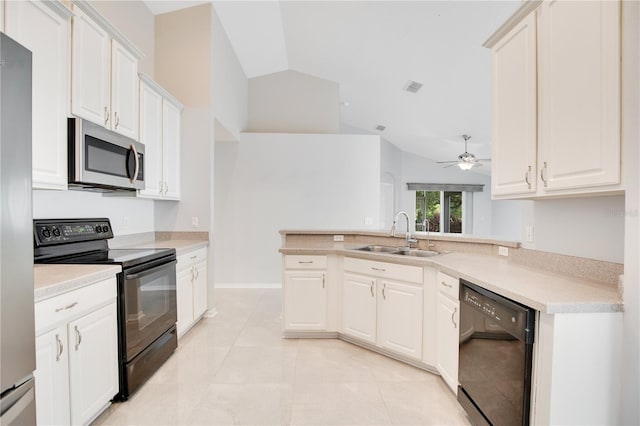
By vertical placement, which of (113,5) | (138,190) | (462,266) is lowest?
(462,266)

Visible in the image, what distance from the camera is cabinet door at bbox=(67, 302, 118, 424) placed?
66.0 inches

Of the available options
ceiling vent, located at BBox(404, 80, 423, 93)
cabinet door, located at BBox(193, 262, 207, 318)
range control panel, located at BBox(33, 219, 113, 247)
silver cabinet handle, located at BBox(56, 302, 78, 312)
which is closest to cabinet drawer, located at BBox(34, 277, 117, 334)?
silver cabinet handle, located at BBox(56, 302, 78, 312)

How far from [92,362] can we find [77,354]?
14 centimetres

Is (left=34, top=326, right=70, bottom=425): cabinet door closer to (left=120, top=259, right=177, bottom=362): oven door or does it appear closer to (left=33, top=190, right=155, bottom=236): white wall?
(left=120, top=259, right=177, bottom=362): oven door

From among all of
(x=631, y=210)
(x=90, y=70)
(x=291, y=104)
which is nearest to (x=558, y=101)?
(x=631, y=210)

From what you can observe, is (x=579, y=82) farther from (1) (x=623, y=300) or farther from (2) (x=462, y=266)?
(2) (x=462, y=266)

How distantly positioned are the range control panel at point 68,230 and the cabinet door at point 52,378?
0.84 meters

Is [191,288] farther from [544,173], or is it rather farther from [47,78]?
[544,173]

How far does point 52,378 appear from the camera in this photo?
154 centimetres

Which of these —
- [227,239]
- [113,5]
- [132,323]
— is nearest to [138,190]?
[132,323]

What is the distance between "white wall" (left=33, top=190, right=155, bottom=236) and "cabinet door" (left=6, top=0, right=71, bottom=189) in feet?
1.49

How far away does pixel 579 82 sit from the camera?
1478mm

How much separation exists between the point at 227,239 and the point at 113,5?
10.9 feet

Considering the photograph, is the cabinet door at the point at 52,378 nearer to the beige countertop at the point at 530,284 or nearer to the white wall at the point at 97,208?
the white wall at the point at 97,208
